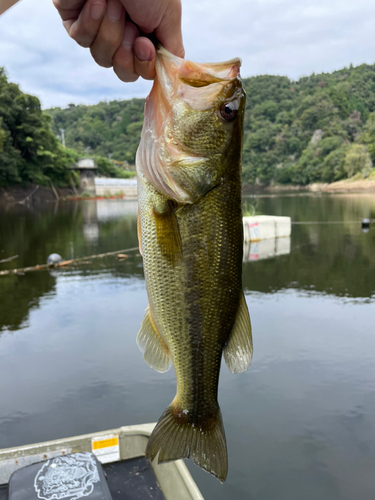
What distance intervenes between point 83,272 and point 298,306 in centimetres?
882

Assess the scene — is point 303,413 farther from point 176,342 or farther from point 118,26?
point 118,26

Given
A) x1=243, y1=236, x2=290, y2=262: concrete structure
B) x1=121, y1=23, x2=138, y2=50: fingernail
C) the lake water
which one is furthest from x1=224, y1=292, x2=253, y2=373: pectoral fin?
x1=243, y1=236, x2=290, y2=262: concrete structure

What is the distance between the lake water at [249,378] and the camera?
253 inches

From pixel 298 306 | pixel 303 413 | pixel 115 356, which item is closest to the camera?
pixel 303 413

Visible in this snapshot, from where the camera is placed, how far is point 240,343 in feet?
6.54

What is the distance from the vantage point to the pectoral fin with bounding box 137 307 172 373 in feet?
6.66

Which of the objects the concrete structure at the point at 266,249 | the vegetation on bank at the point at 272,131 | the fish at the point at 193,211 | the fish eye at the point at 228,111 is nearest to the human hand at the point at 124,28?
the fish at the point at 193,211

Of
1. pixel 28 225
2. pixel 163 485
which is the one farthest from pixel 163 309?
pixel 28 225

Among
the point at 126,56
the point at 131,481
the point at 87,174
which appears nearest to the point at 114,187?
the point at 87,174

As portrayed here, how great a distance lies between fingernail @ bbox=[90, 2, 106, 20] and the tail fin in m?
1.79

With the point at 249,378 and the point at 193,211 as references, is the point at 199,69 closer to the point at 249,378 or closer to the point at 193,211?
the point at 193,211

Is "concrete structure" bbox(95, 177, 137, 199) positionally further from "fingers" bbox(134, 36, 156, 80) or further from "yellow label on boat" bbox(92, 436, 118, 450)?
"fingers" bbox(134, 36, 156, 80)

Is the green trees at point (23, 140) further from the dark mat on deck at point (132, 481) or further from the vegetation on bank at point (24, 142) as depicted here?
the dark mat on deck at point (132, 481)

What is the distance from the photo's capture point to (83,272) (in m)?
17.1
